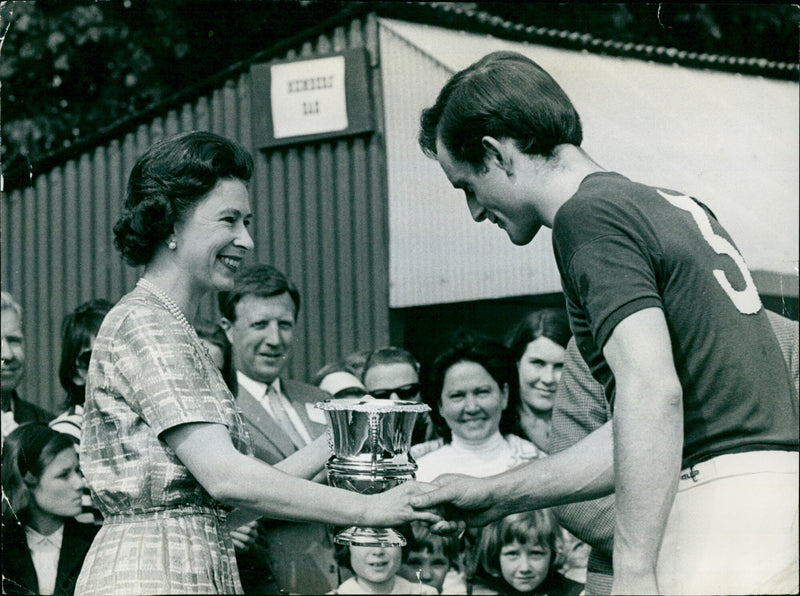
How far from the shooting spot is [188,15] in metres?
11.5

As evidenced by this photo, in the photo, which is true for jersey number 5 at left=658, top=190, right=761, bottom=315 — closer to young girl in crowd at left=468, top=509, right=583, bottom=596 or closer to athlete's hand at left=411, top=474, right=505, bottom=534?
athlete's hand at left=411, top=474, right=505, bottom=534

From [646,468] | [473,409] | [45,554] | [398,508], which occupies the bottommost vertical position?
[45,554]

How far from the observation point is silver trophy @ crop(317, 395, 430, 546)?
111 inches

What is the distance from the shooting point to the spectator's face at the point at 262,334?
4660 millimetres

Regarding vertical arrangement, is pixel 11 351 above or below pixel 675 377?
above

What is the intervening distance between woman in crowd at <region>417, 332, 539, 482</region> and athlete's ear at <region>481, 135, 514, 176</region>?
2080mm

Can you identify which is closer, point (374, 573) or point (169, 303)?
point (169, 303)

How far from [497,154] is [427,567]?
2284mm

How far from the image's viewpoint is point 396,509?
265 cm

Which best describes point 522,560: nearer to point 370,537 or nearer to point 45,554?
point 370,537

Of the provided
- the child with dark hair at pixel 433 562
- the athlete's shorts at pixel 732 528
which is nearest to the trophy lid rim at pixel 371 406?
the athlete's shorts at pixel 732 528

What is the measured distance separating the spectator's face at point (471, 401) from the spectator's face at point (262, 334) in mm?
731

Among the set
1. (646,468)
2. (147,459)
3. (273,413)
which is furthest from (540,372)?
(646,468)

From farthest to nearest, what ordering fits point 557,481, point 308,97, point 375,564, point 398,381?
point 308,97 < point 398,381 < point 375,564 < point 557,481
